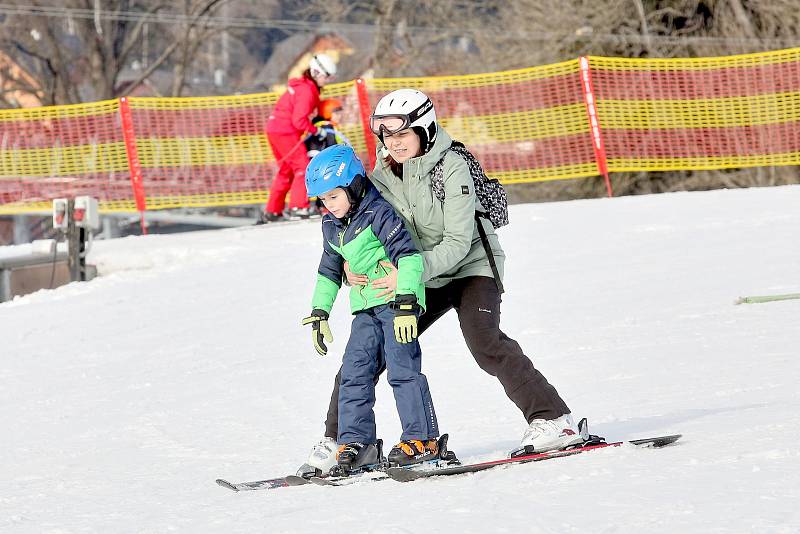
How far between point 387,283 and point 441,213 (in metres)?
0.34

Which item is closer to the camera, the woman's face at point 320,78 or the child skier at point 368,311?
the child skier at point 368,311

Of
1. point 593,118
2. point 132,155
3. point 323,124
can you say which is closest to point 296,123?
point 323,124

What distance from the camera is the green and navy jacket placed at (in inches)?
184

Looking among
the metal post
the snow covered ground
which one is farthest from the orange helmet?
the metal post

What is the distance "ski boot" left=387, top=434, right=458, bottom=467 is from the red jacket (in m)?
8.10

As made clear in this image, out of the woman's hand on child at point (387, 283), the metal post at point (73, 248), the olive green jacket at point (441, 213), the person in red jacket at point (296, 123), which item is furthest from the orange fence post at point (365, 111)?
the woman's hand on child at point (387, 283)

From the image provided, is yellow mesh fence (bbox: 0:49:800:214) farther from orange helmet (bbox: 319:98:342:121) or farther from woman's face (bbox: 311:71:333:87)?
woman's face (bbox: 311:71:333:87)

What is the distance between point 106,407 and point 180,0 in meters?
34.9

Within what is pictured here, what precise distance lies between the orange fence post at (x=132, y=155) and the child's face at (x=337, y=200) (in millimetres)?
11214

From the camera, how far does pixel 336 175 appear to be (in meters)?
4.73

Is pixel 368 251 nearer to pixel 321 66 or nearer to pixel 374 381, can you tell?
pixel 374 381

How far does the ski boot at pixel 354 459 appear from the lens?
191 inches

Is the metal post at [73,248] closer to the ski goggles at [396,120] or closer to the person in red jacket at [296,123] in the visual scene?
the person in red jacket at [296,123]

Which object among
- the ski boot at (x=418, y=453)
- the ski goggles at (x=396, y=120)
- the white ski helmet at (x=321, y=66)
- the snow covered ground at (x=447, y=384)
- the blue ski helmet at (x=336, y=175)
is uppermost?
the white ski helmet at (x=321, y=66)
